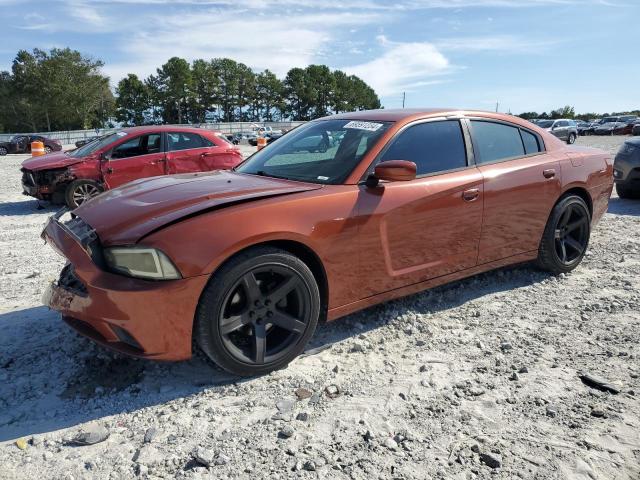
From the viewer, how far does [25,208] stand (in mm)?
9078

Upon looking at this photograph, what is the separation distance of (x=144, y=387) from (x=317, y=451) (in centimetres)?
114

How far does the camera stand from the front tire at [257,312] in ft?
8.79

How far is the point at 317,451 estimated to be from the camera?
7.57 ft

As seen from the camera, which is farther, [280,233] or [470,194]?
[470,194]

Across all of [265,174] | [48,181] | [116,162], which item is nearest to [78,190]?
[48,181]

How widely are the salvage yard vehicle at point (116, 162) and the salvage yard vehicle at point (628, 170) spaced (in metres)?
6.61

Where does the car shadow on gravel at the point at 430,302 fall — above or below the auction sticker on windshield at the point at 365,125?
below

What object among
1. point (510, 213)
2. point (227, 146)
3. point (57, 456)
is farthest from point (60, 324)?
point (227, 146)

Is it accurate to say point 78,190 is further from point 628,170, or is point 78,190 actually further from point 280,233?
point 628,170

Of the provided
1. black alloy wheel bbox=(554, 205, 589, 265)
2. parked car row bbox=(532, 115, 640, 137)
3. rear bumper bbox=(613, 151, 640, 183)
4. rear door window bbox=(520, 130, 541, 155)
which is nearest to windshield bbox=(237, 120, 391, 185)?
rear door window bbox=(520, 130, 541, 155)

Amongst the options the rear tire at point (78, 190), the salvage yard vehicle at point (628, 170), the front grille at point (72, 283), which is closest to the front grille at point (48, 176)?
the rear tire at point (78, 190)

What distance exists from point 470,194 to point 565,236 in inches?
60.5

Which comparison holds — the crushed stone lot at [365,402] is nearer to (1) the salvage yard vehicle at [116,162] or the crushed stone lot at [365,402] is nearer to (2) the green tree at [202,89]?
(1) the salvage yard vehicle at [116,162]

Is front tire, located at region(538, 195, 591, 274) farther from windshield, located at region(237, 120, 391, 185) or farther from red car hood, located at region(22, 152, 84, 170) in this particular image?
red car hood, located at region(22, 152, 84, 170)
